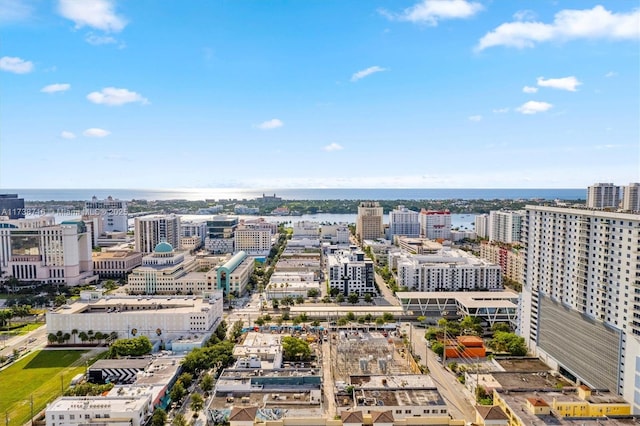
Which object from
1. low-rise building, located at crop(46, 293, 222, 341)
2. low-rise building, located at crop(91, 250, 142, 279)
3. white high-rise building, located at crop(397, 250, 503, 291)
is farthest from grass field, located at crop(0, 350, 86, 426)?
white high-rise building, located at crop(397, 250, 503, 291)

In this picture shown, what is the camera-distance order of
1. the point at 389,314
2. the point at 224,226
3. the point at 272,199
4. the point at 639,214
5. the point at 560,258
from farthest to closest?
the point at 272,199 → the point at 224,226 → the point at 389,314 → the point at 560,258 → the point at 639,214

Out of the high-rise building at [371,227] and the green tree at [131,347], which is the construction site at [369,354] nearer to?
the green tree at [131,347]

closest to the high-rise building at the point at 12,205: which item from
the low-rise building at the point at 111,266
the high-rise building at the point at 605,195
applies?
the low-rise building at the point at 111,266

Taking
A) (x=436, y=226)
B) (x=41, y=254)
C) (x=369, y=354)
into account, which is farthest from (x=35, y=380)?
(x=436, y=226)

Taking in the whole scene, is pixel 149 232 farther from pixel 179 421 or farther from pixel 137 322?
pixel 179 421

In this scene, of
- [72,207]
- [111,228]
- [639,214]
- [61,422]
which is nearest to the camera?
[61,422]

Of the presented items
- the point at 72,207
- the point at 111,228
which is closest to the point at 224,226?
the point at 111,228

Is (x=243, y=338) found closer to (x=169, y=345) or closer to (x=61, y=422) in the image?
(x=169, y=345)
